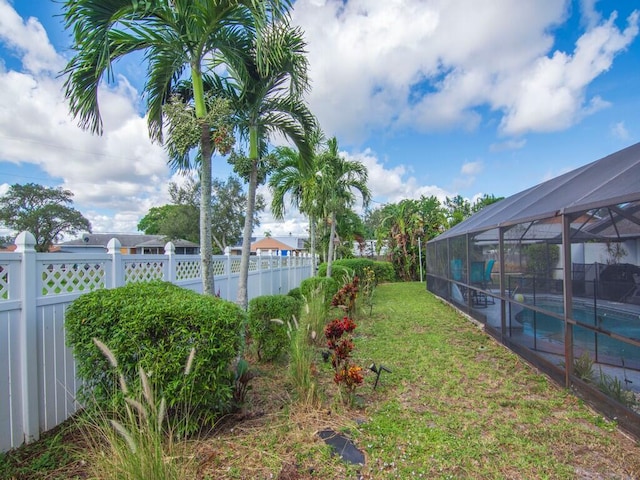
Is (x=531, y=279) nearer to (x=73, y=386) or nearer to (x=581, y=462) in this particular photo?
(x=581, y=462)

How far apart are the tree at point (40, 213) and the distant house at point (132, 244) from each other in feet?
5.52

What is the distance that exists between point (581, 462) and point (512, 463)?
470mm

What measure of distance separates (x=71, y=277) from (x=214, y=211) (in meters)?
27.5

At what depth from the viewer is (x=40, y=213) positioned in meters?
26.6

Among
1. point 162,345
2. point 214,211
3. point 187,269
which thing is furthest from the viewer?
point 214,211

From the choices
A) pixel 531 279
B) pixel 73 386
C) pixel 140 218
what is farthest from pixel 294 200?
pixel 140 218

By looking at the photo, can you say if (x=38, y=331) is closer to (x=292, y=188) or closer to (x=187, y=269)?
(x=187, y=269)

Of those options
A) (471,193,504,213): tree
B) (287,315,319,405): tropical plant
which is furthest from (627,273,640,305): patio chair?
(471,193,504,213): tree

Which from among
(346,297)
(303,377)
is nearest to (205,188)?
(303,377)

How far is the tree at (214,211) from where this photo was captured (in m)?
29.1

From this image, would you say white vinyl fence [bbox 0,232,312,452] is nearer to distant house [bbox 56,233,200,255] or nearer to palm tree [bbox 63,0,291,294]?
palm tree [bbox 63,0,291,294]

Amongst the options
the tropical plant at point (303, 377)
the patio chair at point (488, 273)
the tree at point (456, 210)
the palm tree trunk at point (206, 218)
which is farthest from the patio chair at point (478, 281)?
the tree at point (456, 210)

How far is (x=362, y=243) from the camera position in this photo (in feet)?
69.6

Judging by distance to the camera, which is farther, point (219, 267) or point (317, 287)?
point (317, 287)
